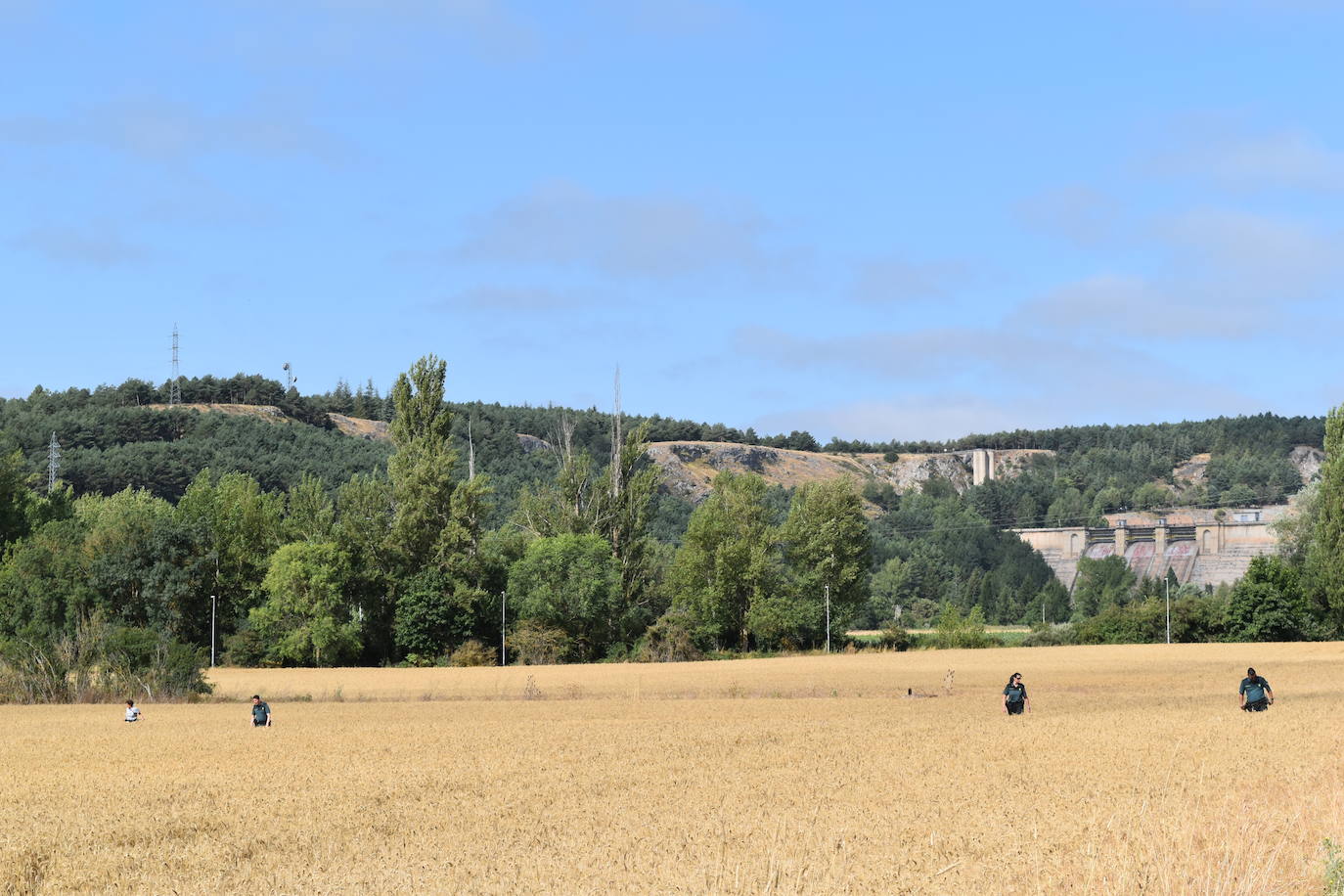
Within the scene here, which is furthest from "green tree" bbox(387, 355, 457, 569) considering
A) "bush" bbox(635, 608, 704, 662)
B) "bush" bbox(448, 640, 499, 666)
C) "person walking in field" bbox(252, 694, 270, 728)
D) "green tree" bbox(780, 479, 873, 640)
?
"person walking in field" bbox(252, 694, 270, 728)

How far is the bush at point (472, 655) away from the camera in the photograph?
3730 inches

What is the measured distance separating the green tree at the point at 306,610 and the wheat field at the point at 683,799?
41.0 m

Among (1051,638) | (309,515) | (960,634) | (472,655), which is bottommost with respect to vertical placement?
(1051,638)

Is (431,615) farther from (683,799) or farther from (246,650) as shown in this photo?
(683,799)

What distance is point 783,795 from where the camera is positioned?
23.7 m

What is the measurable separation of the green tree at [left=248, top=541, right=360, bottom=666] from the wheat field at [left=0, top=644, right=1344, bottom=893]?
A: 1614 inches

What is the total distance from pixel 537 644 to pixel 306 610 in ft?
53.2

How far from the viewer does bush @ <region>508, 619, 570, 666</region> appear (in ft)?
314

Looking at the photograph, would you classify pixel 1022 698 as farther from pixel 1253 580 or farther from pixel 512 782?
pixel 1253 580

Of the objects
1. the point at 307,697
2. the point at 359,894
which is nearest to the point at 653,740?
the point at 359,894

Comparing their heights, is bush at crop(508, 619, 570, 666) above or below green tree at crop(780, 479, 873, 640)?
below

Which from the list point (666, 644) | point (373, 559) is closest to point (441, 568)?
point (373, 559)

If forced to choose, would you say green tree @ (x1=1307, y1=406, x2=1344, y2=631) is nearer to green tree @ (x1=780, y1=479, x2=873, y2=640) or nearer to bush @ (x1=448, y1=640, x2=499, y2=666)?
green tree @ (x1=780, y1=479, x2=873, y2=640)

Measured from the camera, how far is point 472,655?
9494 centimetres
